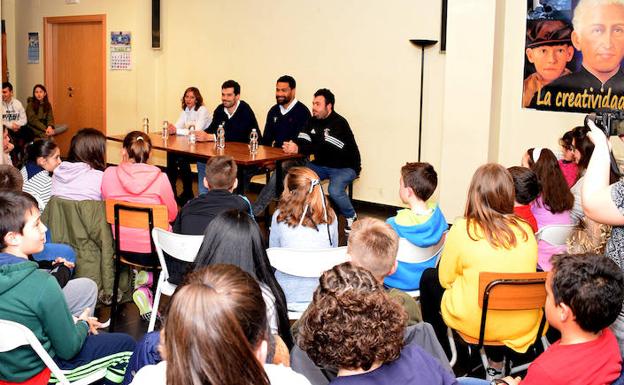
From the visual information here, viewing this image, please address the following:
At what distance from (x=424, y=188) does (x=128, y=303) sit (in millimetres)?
2092

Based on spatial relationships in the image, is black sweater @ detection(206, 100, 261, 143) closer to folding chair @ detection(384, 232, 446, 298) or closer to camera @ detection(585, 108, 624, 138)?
folding chair @ detection(384, 232, 446, 298)

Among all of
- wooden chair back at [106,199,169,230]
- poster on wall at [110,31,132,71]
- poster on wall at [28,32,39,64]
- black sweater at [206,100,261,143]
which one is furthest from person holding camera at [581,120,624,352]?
poster on wall at [28,32,39,64]

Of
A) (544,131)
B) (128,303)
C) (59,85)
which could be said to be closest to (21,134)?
(59,85)

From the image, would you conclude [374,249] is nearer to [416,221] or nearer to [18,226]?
[416,221]

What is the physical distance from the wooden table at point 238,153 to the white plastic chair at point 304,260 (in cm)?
270

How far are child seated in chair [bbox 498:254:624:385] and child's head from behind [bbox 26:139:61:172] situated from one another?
3412 mm

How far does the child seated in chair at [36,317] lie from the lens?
2377 mm

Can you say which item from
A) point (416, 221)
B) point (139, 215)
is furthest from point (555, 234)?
point (139, 215)

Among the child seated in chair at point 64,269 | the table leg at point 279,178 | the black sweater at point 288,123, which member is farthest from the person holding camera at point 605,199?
the black sweater at point 288,123

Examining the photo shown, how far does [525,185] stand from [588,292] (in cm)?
156

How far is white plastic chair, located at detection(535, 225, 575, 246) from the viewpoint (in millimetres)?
3662

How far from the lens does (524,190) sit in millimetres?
3674

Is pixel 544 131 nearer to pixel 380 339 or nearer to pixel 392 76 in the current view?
pixel 392 76

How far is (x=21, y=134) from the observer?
862cm
